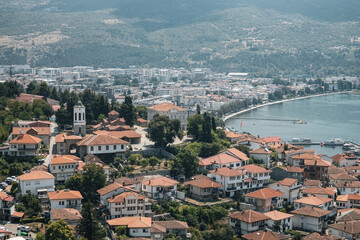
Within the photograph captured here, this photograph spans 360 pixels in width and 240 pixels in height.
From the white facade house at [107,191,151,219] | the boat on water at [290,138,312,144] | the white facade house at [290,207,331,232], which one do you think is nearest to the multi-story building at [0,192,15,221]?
the white facade house at [107,191,151,219]

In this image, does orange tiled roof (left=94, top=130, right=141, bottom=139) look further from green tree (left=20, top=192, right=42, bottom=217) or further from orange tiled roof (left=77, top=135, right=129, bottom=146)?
green tree (left=20, top=192, right=42, bottom=217)

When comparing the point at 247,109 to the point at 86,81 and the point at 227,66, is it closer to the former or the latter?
the point at 86,81

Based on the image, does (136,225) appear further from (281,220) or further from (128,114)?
(128,114)

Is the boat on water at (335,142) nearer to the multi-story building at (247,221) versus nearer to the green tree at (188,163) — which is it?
the green tree at (188,163)

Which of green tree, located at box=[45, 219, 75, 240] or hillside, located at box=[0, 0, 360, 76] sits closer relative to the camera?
green tree, located at box=[45, 219, 75, 240]

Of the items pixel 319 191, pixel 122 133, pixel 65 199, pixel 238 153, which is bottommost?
pixel 319 191


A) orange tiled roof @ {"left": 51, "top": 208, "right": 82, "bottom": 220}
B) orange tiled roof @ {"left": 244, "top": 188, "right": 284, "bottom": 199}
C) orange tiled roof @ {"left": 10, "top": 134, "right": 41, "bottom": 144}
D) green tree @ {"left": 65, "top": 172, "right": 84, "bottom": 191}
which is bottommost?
orange tiled roof @ {"left": 244, "top": 188, "right": 284, "bottom": 199}

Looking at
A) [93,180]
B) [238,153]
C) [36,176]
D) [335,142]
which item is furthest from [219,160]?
[335,142]
